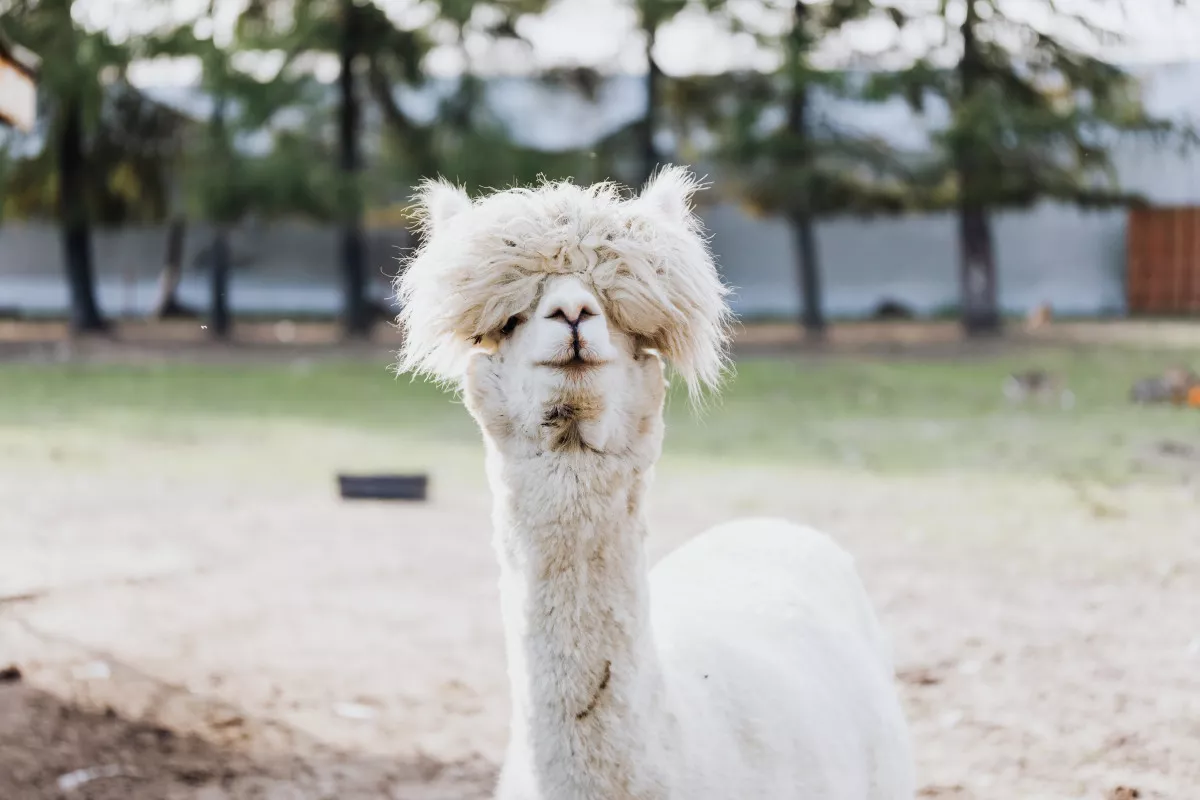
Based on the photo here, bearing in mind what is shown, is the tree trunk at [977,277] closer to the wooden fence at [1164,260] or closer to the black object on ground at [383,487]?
the wooden fence at [1164,260]

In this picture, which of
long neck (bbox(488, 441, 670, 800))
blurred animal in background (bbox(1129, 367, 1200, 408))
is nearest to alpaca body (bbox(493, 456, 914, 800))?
long neck (bbox(488, 441, 670, 800))

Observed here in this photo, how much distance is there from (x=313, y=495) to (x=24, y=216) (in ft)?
66.7

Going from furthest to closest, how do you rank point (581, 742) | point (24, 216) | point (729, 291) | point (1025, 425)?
point (24, 216) → point (1025, 425) → point (729, 291) → point (581, 742)

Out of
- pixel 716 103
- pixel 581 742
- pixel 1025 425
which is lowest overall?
pixel 1025 425

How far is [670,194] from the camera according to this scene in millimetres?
2840

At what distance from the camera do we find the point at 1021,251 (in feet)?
109

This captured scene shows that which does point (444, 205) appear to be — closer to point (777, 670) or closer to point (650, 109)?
point (777, 670)

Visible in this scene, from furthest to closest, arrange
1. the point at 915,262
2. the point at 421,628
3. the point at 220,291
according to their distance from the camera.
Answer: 1. the point at 915,262
2. the point at 220,291
3. the point at 421,628

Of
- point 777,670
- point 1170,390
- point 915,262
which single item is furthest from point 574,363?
point 915,262

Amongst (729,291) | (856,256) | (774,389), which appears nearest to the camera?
(729,291)

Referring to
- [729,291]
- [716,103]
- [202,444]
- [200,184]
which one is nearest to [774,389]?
[202,444]

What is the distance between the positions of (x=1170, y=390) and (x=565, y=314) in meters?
13.7

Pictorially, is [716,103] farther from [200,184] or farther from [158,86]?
[158,86]

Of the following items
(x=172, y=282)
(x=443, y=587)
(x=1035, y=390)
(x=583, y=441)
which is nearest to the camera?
(x=583, y=441)
